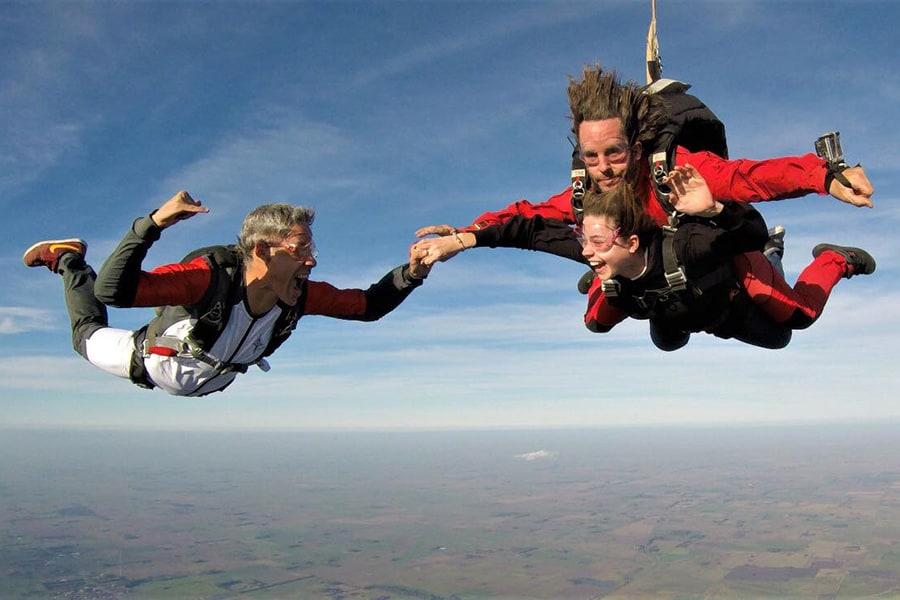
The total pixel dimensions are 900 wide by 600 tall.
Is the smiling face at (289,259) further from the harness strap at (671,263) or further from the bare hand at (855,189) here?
the bare hand at (855,189)

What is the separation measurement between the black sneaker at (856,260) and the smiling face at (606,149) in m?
2.60

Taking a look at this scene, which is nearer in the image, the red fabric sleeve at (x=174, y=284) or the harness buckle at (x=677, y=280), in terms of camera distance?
the harness buckle at (x=677, y=280)

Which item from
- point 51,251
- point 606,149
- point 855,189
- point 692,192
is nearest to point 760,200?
point 692,192

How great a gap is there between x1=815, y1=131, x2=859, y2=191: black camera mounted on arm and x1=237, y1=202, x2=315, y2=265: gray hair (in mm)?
3057

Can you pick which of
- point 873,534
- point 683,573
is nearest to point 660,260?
point 683,573

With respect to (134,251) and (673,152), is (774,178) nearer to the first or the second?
(673,152)

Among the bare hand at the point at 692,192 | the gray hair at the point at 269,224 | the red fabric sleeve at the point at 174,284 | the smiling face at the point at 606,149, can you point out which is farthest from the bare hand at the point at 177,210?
the bare hand at the point at 692,192

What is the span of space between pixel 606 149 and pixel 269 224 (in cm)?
225

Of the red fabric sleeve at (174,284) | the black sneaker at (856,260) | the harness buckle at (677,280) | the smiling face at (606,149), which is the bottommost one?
the harness buckle at (677,280)

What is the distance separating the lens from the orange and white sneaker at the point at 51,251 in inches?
182

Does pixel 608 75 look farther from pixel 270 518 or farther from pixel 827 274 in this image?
pixel 270 518

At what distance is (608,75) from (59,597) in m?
97.2

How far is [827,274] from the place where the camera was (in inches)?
194

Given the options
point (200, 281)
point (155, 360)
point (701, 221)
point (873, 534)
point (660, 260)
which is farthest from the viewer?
point (873, 534)
